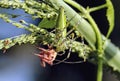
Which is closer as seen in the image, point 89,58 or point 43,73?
point 89,58

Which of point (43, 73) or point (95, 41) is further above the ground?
point (95, 41)

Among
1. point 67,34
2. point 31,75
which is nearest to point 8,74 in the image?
point 31,75

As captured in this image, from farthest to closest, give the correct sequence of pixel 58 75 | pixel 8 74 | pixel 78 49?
pixel 8 74
pixel 58 75
pixel 78 49

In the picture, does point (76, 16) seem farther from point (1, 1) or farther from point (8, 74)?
point (8, 74)

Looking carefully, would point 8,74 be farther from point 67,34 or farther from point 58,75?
point 67,34

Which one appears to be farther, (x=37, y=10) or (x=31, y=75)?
(x=31, y=75)

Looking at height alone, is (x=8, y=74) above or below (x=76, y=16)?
below

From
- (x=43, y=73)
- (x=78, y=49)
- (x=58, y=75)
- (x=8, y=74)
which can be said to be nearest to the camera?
(x=78, y=49)

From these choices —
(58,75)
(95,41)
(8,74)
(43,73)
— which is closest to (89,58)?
(95,41)

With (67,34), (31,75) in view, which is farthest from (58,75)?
(67,34)
